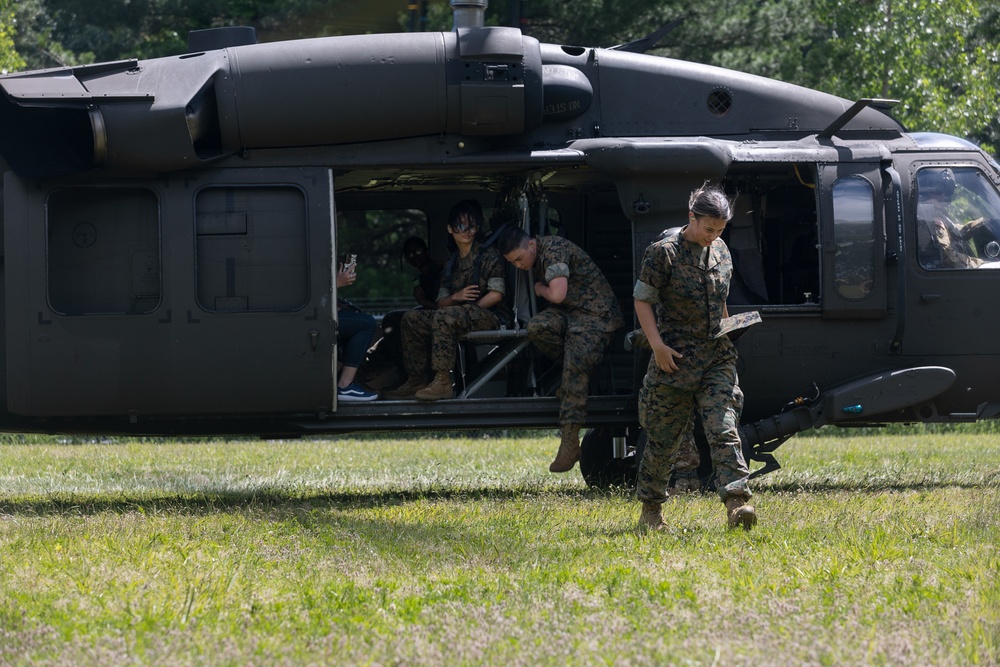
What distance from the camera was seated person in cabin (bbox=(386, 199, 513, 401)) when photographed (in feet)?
30.6

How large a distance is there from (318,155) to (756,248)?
10.4 feet

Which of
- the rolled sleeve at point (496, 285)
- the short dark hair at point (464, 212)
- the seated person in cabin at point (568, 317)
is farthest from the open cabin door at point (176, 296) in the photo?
the seated person in cabin at point (568, 317)

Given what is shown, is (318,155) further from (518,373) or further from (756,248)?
(756,248)

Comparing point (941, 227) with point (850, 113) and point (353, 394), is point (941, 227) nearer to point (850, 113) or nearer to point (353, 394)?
point (850, 113)

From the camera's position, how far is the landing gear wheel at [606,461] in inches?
399

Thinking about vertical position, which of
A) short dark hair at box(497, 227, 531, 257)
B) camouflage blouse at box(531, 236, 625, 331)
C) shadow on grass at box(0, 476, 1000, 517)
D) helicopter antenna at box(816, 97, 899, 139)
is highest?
helicopter antenna at box(816, 97, 899, 139)

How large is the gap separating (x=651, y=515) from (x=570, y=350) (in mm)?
1926

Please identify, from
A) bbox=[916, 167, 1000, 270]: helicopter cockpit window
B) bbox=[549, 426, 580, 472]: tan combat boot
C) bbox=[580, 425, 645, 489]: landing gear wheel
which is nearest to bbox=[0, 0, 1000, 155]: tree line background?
bbox=[580, 425, 645, 489]: landing gear wheel

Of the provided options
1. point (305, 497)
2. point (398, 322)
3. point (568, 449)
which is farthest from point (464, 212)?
point (305, 497)

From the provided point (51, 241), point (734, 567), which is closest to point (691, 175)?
point (734, 567)

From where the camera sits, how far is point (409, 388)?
966 centimetres

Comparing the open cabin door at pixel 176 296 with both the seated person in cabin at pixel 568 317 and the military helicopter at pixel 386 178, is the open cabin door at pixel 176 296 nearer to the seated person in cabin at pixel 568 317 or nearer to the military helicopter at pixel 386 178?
the military helicopter at pixel 386 178

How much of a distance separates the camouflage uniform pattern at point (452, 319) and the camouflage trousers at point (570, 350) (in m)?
0.40

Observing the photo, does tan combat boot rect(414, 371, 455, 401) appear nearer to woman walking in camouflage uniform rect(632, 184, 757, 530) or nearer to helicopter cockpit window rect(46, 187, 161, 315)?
helicopter cockpit window rect(46, 187, 161, 315)
